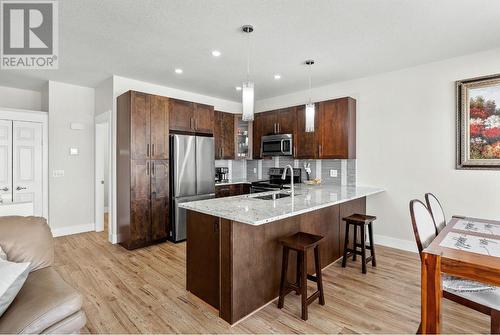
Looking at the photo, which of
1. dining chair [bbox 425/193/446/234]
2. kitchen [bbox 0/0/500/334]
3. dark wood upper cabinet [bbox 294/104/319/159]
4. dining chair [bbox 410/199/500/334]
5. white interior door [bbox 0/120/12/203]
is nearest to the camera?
dining chair [bbox 410/199/500/334]

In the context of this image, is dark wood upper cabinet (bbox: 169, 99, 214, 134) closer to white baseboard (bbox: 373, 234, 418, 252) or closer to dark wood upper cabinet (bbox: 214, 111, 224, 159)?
dark wood upper cabinet (bbox: 214, 111, 224, 159)

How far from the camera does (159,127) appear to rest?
4.04m

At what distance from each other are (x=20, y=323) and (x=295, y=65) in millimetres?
3649

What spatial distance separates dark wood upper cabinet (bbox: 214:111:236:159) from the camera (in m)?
5.17

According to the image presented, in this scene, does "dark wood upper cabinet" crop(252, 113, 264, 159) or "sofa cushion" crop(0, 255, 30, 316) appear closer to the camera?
"sofa cushion" crop(0, 255, 30, 316)

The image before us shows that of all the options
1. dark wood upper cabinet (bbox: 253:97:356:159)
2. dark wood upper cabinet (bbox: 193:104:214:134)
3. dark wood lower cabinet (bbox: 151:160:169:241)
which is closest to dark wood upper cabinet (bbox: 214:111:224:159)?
dark wood upper cabinet (bbox: 193:104:214:134)

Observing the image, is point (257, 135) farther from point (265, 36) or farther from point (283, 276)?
point (283, 276)

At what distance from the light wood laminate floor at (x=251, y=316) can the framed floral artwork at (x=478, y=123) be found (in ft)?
4.82

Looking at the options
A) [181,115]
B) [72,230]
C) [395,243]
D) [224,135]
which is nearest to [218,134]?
[224,135]

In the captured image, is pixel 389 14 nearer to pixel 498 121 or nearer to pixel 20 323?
pixel 498 121

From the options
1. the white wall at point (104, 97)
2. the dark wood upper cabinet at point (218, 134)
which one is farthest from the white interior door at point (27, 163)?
the dark wood upper cabinet at point (218, 134)

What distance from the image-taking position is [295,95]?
509 cm

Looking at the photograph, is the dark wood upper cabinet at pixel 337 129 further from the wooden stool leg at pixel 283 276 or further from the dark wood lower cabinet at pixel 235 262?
the wooden stool leg at pixel 283 276

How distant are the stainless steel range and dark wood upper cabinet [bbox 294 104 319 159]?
0.54 m
